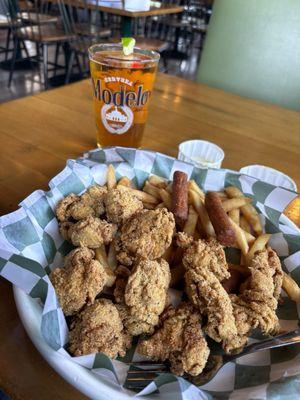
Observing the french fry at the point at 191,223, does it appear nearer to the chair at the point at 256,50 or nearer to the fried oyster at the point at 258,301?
the fried oyster at the point at 258,301

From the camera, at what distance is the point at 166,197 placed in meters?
0.98

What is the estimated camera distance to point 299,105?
2.15 meters

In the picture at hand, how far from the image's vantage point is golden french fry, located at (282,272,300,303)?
795 mm

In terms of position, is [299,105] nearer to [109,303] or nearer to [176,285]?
[176,285]

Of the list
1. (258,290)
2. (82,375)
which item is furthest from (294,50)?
(82,375)

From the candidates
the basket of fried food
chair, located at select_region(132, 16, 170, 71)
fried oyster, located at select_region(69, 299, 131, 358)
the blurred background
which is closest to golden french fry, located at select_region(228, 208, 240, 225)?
the basket of fried food

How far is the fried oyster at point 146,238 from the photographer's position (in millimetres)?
793

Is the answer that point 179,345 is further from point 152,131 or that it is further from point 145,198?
point 152,131

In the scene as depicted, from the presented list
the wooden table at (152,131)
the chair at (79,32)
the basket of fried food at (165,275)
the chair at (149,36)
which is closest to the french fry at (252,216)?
the basket of fried food at (165,275)

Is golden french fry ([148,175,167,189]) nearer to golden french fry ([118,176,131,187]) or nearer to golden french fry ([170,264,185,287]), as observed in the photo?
golden french fry ([118,176,131,187])

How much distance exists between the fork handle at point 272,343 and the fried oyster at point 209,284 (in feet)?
0.14

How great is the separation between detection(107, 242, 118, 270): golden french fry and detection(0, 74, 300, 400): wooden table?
0.22 m

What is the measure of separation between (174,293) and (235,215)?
29 centimetres

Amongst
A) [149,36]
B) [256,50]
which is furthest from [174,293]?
[149,36]
